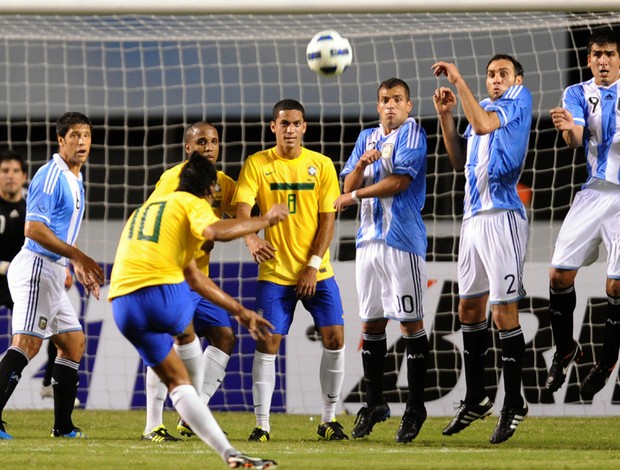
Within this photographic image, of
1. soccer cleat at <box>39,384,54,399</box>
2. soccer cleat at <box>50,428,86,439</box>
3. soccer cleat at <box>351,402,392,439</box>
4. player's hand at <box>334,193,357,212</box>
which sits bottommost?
soccer cleat at <box>39,384,54,399</box>

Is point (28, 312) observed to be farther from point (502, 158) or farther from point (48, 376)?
point (502, 158)

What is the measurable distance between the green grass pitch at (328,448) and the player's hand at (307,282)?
3.26 ft

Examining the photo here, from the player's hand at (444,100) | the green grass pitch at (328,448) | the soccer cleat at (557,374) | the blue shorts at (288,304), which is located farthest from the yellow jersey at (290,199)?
the soccer cleat at (557,374)

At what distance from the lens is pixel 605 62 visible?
23.5 feet

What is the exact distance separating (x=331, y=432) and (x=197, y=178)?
245 centimetres

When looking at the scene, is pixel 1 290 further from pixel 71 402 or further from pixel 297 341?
pixel 297 341

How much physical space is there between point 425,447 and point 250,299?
337cm

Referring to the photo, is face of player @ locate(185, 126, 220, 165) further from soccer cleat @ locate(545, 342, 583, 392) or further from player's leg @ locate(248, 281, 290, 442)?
soccer cleat @ locate(545, 342, 583, 392)

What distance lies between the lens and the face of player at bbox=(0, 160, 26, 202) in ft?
28.9

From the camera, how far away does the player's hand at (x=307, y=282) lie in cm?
721

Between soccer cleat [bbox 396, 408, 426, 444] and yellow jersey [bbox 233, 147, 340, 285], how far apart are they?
3.56 feet

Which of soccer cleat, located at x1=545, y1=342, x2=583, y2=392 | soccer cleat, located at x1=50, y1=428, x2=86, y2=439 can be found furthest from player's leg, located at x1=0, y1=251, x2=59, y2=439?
soccer cleat, located at x1=545, y1=342, x2=583, y2=392

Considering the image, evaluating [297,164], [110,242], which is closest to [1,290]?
[110,242]

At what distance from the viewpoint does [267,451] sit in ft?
21.2
